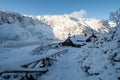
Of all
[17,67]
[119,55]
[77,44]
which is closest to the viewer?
[17,67]

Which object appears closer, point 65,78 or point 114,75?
point 114,75

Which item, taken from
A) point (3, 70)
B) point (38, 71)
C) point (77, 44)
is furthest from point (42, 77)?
point (77, 44)

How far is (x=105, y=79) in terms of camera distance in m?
8.59

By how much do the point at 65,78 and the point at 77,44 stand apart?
5423 centimetres

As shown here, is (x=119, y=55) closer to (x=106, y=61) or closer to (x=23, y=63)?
(x=106, y=61)

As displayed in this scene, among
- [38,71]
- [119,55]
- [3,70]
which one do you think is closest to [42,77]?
[38,71]

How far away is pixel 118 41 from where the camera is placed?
12.1 metres

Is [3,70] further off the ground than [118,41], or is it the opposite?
[118,41]

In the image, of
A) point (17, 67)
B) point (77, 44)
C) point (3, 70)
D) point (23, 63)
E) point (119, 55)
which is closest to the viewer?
point (3, 70)

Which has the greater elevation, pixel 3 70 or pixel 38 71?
pixel 3 70

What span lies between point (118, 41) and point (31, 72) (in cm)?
646

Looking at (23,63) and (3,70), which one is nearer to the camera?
(3,70)

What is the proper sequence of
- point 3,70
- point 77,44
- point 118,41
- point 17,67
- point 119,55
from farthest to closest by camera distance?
point 77,44 → point 118,41 → point 119,55 → point 17,67 → point 3,70

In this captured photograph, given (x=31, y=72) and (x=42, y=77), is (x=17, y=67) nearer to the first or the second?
(x=31, y=72)
